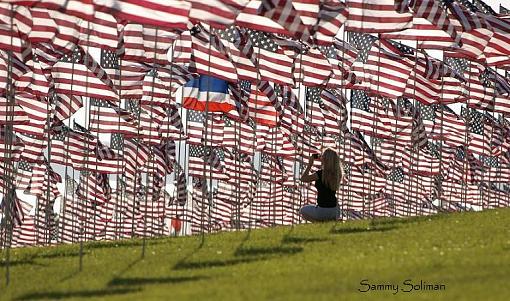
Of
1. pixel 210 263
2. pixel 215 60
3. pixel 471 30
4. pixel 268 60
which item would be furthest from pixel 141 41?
pixel 210 263

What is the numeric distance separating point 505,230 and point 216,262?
595 cm

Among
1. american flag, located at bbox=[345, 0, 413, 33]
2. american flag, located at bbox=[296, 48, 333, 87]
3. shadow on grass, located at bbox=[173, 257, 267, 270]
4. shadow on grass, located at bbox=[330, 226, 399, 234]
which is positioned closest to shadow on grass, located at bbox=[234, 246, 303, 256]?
shadow on grass, located at bbox=[173, 257, 267, 270]

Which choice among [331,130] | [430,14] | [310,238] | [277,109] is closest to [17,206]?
[331,130]

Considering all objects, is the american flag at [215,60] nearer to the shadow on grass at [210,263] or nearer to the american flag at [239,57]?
the american flag at [239,57]

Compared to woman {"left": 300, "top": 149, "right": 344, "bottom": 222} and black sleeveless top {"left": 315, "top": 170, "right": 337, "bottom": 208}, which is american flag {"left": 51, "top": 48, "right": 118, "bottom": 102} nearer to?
woman {"left": 300, "top": 149, "right": 344, "bottom": 222}

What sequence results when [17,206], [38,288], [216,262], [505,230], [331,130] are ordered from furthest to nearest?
[17,206] → [331,130] → [505,230] → [216,262] → [38,288]

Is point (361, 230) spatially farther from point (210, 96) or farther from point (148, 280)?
point (210, 96)

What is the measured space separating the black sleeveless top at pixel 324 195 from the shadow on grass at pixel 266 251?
235 inches

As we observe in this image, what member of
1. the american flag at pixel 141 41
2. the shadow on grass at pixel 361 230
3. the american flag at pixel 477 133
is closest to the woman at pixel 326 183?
the shadow on grass at pixel 361 230

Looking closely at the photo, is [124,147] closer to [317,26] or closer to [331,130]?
[331,130]

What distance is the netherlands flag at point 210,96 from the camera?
47.8 meters

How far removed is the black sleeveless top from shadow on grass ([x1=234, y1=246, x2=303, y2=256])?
5.98 meters

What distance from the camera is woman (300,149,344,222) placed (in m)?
29.3

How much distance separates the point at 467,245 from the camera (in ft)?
72.0
